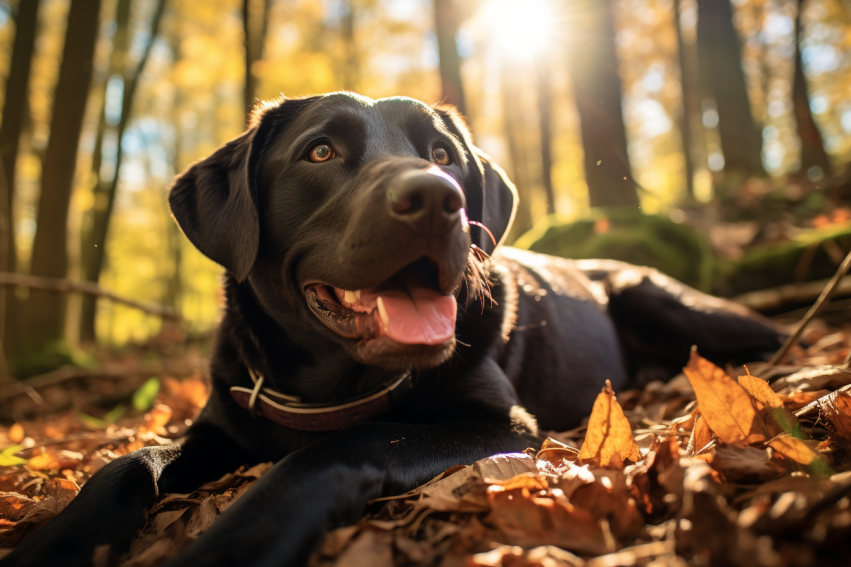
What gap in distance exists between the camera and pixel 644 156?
26016 mm

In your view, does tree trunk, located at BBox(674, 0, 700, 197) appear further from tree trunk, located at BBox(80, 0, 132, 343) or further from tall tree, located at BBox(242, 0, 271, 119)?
tree trunk, located at BBox(80, 0, 132, 343)

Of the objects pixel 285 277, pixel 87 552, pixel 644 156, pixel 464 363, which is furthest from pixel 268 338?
pixel 644 156

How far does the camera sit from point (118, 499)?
1688 mm

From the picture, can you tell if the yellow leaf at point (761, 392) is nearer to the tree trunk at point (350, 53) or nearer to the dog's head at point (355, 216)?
the dog's head at point (355, 216)

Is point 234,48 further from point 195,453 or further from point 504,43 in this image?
point 195,453

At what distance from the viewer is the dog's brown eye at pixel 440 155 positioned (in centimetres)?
256

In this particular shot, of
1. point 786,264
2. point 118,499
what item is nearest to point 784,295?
point 786,264

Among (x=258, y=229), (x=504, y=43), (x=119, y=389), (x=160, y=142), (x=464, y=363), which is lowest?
(x=119, y=389)

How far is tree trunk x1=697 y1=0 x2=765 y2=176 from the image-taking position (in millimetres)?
11414

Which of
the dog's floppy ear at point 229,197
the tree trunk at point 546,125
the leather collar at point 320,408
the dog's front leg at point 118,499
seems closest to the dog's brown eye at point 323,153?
the dog's floppy ear at point 229,197

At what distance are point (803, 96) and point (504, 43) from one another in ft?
27.5

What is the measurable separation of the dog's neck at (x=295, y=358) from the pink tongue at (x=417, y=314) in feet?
1.46

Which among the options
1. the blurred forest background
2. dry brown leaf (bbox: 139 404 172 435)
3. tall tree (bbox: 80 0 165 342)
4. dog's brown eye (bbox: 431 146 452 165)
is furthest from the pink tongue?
tall tree (bbox: 80 0 165 342)

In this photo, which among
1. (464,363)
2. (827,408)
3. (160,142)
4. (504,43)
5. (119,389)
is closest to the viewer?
(827,408)
